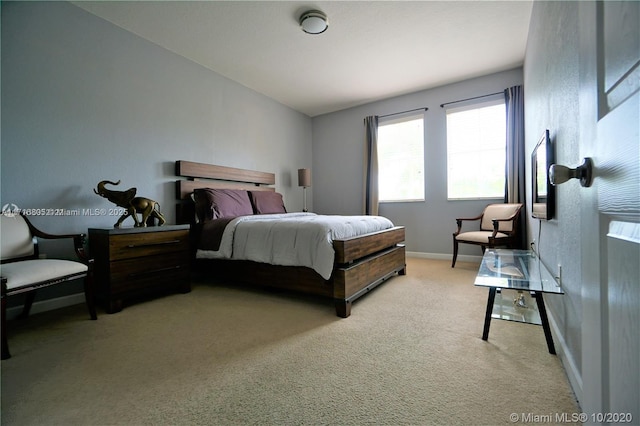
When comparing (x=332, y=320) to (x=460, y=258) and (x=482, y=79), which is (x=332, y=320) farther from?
(x=482, y=79)

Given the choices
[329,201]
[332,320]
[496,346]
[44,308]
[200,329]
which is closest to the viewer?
[496,346]

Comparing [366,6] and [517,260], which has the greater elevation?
[366,6]

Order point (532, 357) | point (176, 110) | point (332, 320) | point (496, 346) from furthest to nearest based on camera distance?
point (176, 110), point (332, 320), point (496, 346), point (532, 357)

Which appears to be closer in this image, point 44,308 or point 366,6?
point 44,308

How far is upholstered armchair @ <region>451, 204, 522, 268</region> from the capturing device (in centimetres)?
304

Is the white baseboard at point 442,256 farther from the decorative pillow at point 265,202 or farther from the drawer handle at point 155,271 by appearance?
the drawer handle at point 155,271

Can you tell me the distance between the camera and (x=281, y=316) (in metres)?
2.03

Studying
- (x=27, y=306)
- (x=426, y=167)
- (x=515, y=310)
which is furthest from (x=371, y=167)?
(x=27, y=306)

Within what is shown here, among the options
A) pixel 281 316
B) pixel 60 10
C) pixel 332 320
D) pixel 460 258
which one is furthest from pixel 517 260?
pixel 60 10

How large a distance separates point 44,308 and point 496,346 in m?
3.40

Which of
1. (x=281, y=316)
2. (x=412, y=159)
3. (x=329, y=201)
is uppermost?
(x=412, y=159)

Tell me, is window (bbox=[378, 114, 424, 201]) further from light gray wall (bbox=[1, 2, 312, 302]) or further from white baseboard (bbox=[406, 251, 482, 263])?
light gray wall (bbox=[1, 2, 312, 302])

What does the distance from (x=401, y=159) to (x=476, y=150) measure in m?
1.12

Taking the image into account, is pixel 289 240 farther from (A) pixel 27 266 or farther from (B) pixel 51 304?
(B) pixel 51 304
